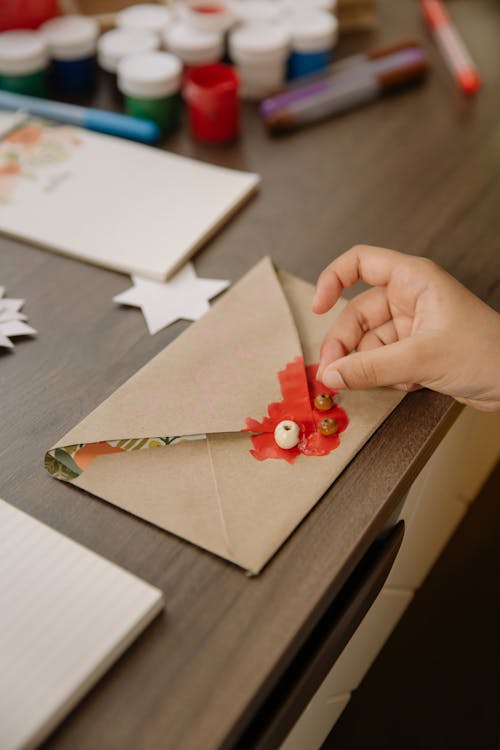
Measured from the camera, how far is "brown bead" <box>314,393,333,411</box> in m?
0.56

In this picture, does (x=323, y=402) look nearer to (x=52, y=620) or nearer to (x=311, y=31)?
(x=52, y=620)

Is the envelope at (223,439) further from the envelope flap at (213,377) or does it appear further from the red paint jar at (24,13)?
the red paint jar at (24,13)

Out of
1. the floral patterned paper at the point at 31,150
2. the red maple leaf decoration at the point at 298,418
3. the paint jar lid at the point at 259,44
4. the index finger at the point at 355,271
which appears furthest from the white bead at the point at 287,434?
the paint jar lid at the point at 259,44

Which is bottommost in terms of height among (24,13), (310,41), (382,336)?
(382,336)

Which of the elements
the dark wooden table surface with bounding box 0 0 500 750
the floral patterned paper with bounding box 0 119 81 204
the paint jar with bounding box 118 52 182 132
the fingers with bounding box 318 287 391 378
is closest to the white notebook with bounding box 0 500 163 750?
the dark wooden table surface with bounding box 0 0 500 750

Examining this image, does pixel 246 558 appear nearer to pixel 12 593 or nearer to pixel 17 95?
pixel 12 593

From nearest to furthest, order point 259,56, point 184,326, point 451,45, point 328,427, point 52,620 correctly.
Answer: point 52,620, point 328,427, point 184,326, point 259,56, point 451,45

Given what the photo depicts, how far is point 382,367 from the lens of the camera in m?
0.55

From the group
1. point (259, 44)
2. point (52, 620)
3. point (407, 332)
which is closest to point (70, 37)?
point (259, 44)

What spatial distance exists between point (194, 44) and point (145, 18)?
11 centimetres

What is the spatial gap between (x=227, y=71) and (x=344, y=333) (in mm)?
420

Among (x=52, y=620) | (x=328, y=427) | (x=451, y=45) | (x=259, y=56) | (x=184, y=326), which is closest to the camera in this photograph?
(x=52, y=620)

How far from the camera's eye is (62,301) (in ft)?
2.21

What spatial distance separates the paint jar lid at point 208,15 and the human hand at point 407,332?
1.49ft
